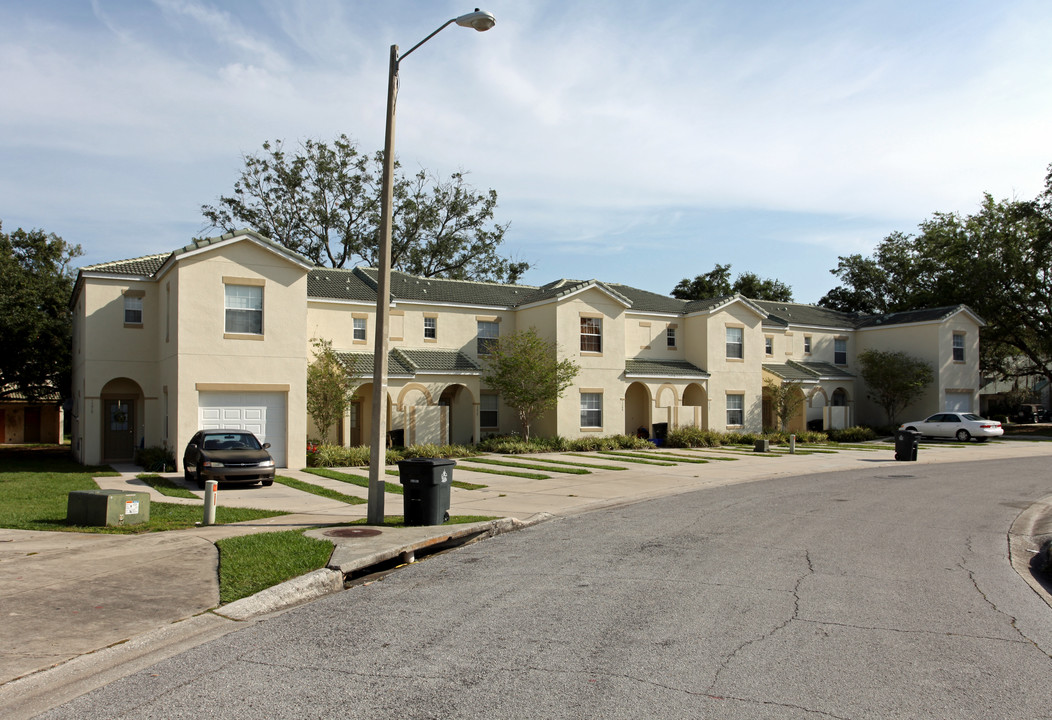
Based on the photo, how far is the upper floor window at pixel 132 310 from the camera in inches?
973

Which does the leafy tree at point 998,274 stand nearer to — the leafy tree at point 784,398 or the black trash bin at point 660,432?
the leafy tree at point 784,398

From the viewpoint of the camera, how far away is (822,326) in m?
43.4

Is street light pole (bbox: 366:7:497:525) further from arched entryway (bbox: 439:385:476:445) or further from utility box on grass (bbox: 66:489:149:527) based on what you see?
arched entryway (bbox: 439:385:476:445)

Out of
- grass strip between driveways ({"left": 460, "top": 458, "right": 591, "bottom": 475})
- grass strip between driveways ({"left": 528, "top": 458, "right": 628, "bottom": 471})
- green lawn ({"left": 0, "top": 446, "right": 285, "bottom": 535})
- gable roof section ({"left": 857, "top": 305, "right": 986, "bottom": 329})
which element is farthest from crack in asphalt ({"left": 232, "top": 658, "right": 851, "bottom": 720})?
gable roof section ({"left": 857, "top": 305, "right": 986, "bottom": 329})

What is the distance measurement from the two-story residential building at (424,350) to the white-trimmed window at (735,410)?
0.39ft

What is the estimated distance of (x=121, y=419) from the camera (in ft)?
84.4

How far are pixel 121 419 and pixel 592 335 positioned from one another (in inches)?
713

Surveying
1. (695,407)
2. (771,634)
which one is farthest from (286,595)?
(695,407)

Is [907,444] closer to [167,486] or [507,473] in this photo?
[507,473]

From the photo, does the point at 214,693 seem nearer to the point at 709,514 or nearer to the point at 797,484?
the point at 709,514

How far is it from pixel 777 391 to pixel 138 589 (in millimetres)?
33745

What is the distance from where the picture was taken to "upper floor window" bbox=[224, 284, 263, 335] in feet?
72.6

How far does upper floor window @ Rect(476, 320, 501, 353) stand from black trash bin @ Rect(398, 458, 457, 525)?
67.5 feet

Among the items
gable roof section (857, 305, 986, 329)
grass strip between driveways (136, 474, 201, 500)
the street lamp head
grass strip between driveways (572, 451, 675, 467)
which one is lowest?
grass strip between driveways (572, 451, 675, 467)
